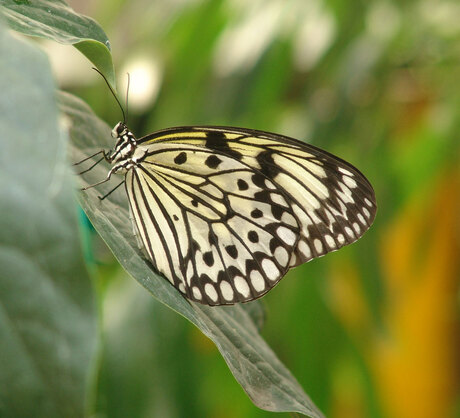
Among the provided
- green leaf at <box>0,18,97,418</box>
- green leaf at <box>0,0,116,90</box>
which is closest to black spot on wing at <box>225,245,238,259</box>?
green leaf at <box>0,0,116,90</box>

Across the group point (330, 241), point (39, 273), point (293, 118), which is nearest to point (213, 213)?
point (330, 241)

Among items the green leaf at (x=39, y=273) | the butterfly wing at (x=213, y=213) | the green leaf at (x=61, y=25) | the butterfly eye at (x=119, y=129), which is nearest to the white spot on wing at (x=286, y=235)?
the butterfly wing at (x=213, y=213)

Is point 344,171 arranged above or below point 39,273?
above

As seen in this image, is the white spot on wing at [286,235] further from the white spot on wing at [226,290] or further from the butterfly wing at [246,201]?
the white spot on wing at [226,290]

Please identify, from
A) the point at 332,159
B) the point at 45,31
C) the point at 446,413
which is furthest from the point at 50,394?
the point at 446,413

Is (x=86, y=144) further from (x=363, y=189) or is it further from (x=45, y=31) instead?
(x=363, y=189)

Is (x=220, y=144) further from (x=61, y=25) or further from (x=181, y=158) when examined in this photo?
(x=61, y=25)
